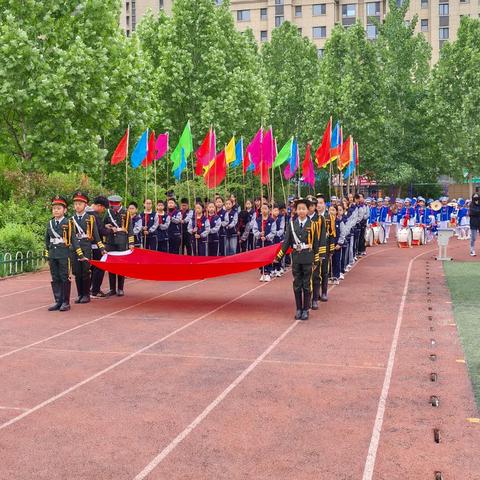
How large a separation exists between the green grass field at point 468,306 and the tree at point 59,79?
1141 cm

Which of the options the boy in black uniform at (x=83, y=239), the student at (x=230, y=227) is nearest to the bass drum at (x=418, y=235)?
the student at (x=230, y=227)

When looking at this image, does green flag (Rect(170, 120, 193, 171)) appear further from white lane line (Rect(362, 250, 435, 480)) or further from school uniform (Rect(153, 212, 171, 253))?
white lane line (Rect(362, 250, 435, 480))

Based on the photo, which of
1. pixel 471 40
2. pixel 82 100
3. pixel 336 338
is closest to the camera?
pixel 336 338

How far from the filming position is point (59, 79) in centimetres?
2036

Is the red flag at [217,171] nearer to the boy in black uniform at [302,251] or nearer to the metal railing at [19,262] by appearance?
the metal railing at [19,262]

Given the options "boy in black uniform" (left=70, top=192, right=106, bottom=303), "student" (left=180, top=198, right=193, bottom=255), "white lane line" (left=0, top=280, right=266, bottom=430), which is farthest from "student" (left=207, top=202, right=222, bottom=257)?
"white lane line" (left=0, top=280, right=266, bottom=430)

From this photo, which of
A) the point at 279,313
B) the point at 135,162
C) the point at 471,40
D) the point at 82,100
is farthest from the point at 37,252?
the point at 471,40

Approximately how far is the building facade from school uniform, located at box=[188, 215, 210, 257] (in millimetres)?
56943

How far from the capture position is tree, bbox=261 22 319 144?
46094mm

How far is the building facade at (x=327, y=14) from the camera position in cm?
7206

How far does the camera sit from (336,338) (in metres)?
10.0

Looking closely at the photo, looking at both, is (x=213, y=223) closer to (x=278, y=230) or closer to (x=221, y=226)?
(x=221, y=226)

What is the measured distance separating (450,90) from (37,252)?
109 ft

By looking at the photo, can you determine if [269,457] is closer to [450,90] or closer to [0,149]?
[0,149]
